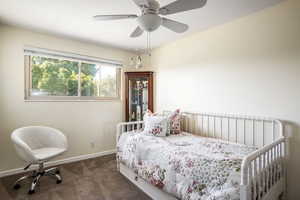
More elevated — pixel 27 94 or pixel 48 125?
pixel 27 94

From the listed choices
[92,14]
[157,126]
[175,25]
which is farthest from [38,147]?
[175,25]

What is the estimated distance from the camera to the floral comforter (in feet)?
4.27

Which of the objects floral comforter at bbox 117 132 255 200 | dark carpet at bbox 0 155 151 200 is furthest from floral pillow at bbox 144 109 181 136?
dark carpet at bbox 0 155 151 200

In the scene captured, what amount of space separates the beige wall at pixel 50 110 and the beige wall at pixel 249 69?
155 centimetres

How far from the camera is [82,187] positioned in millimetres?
2176

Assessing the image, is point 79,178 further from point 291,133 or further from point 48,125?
point 291,133

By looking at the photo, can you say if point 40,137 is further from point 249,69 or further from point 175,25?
point 249,69

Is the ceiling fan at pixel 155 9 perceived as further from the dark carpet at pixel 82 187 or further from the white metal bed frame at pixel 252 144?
the dark carpet at pixel 82 187

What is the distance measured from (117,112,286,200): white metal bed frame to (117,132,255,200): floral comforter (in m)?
0.13

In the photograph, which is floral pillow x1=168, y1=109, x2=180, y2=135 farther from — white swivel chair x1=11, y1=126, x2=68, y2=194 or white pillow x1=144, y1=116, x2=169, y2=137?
white swivel chair x1=11, y1=126, x2=68, y2=194

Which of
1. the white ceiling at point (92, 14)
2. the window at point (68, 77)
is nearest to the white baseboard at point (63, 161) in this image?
the window at point (68, 77)

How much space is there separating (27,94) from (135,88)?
1.93m

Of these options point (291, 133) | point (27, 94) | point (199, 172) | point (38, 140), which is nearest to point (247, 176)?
point (199, 172)

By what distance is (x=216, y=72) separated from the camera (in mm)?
2504
